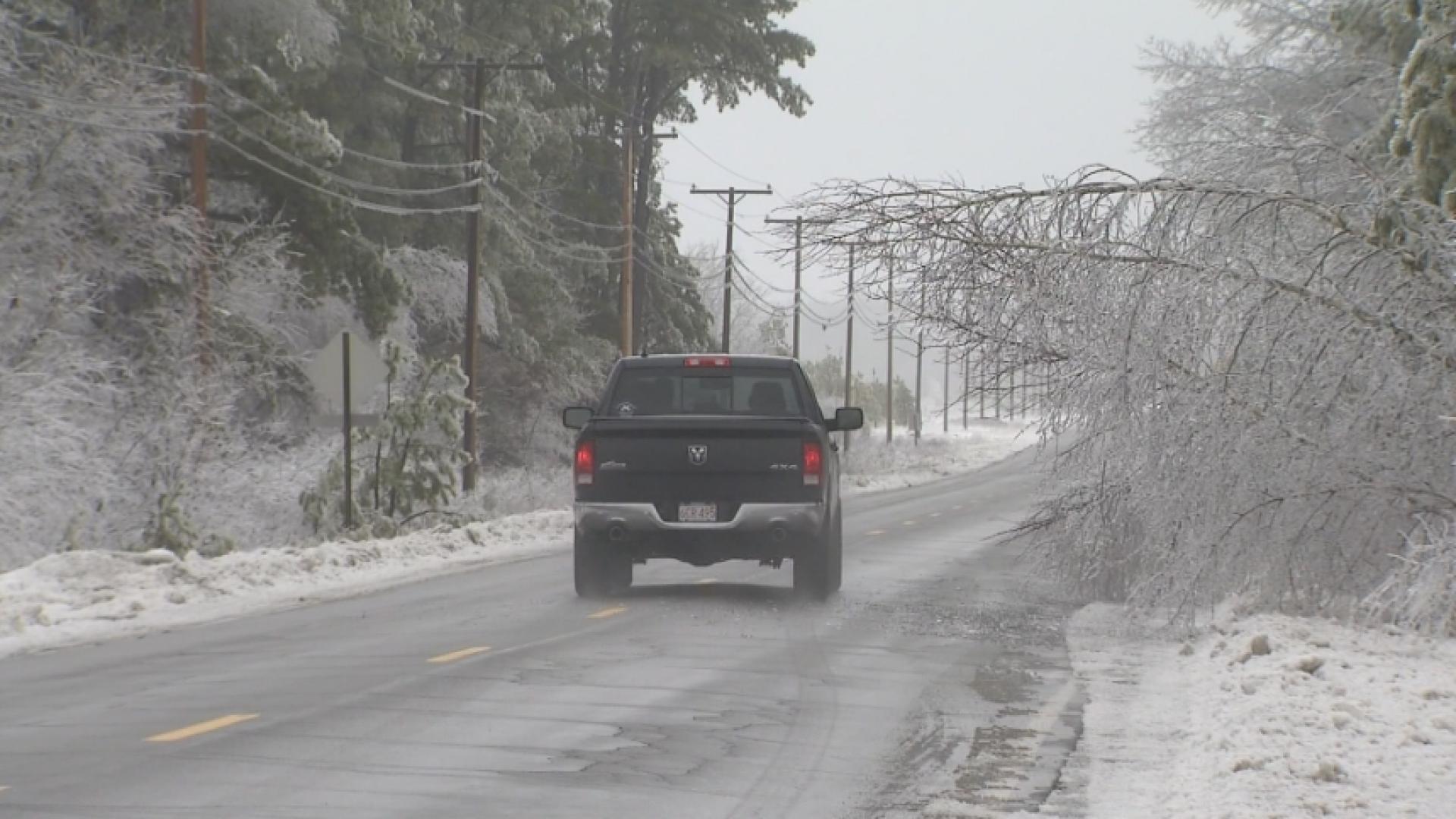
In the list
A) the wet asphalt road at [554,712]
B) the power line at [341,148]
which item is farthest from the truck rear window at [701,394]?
A: the power line at [341,148]

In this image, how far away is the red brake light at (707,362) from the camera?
17.6 meters

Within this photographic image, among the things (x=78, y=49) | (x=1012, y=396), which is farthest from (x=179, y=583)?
(x=78, y=49)

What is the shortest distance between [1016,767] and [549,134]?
39.9 m

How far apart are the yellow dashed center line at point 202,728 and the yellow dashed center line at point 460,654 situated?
2561 millimetres

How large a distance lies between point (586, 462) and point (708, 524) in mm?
1171

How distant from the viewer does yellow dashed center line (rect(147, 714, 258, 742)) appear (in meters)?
9.13

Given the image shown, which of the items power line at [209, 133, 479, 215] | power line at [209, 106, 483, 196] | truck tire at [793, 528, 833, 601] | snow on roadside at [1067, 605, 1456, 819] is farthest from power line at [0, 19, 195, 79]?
snow on roadside at [1067, 605, 1456, 819]

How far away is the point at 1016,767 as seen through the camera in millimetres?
8758

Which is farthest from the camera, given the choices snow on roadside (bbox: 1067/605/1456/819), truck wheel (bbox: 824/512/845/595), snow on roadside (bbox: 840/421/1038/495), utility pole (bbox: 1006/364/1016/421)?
snow on roadside (bbox: 840/421/1038/495)

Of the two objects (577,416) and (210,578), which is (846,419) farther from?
(210,578)

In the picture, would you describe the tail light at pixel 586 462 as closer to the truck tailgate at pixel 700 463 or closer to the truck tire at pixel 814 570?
the truck tailgate at pixel 700 463

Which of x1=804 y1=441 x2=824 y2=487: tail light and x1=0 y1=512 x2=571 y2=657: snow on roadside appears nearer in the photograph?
x1=0 y1=512 x2=571 y2=657: snow on roadside

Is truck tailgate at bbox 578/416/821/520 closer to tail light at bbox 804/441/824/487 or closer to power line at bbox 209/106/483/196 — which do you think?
tail light at bbox 804/441/824/487

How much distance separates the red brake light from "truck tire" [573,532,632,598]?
1861mm
